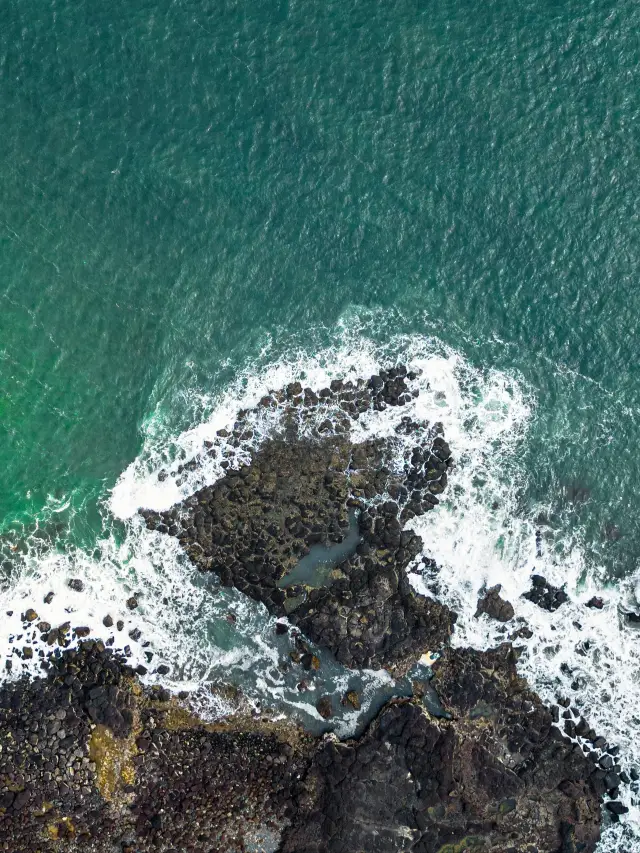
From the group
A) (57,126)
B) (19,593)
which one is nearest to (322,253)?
(57,126)

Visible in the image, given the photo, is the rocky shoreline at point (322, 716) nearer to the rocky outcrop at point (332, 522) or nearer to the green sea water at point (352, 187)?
the rocky outcrop at point (332, 522)

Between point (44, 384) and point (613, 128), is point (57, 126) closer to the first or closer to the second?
point (44, 384)

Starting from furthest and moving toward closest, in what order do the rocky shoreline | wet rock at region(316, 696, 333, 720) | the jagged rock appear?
the jagged rock, wet rock at region(316, 696, 333, 720), the rocky shoreline

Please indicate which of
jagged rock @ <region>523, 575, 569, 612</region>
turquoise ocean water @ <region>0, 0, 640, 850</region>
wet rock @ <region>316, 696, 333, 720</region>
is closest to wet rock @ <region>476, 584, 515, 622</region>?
jagged rock @ <region>523, 575, 569, 612</region>

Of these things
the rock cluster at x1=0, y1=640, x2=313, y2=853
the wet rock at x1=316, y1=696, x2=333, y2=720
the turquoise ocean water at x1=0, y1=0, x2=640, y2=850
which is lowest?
the rock cluster at x1=0, y1=640, x2=313, y2=853

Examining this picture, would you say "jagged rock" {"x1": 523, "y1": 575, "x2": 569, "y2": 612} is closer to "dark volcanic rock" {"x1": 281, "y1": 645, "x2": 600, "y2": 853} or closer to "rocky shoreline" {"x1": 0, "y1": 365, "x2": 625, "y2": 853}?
"rocky shoreline" {"x1": 0, "y1": 365, "x2": 625, "y2": 853}

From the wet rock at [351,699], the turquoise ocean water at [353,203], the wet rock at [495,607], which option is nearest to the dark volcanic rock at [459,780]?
the wet rock at [351,699]
